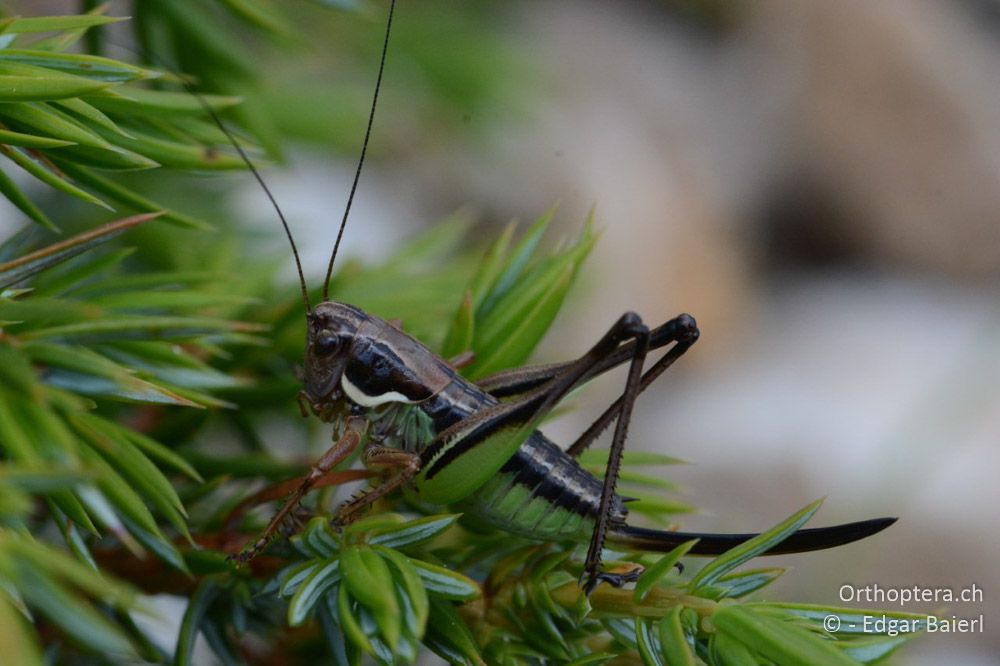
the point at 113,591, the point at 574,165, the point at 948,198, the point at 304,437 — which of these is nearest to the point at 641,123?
the point at 574,165

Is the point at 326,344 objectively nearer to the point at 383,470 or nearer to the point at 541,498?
the point at 383,470

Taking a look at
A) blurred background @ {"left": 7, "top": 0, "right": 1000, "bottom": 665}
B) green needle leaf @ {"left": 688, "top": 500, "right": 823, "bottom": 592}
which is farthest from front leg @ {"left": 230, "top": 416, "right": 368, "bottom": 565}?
blurred background @ {"left": 7, "top": 0, "right": 1000, "bottom": 665}

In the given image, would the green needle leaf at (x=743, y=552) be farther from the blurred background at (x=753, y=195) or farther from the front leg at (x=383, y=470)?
the blurred background at (x=753, y=195)

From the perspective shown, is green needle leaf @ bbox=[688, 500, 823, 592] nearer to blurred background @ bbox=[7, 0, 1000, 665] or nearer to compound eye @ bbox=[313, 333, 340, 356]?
compound eye @ bbox=[313, 333, 340, 356]

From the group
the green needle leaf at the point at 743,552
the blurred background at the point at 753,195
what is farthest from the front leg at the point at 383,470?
the blurred background at the point at 753,195

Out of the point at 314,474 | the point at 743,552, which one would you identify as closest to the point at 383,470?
the point at 314,474

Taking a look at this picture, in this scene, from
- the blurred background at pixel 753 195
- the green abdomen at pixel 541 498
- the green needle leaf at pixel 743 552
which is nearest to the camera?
the green needle leaf at pixel 743 552
